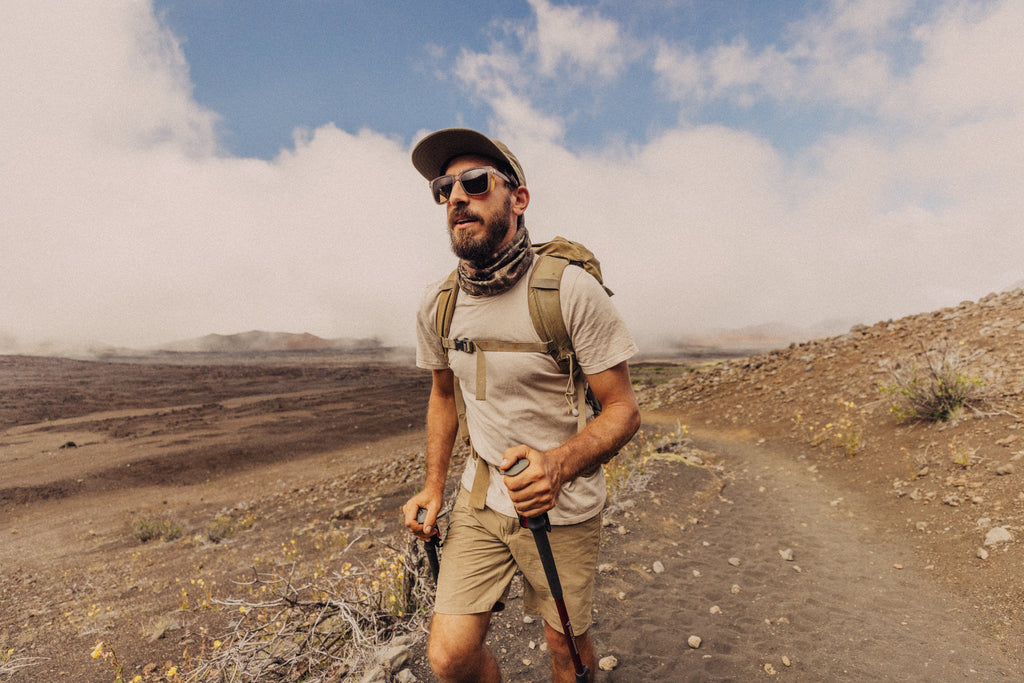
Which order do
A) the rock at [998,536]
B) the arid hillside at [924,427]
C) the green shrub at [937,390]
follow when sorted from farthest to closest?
the green shrub at [937,390], the arid hillside at [924,427], the rock at [998,536]

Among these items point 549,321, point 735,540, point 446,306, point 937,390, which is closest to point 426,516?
point 446,306

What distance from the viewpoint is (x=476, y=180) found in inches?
67.9

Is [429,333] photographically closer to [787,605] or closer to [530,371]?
[530,371]

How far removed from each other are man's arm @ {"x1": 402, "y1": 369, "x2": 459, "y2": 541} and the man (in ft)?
0.07

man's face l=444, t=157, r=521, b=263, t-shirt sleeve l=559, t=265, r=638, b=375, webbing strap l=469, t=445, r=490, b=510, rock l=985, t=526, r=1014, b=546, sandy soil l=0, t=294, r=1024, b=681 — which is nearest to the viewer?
t-shirt sleeve l=559, t=265, r=638, b=375

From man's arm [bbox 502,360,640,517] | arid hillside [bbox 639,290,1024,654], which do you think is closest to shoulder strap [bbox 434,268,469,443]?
man's arm [bbox 502,360,640,517]

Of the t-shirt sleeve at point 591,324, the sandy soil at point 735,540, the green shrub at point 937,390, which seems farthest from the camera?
the green shrub at point 937,390

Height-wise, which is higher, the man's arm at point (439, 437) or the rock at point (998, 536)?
the man's arm at point (439, 437)

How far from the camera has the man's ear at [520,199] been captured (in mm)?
1815

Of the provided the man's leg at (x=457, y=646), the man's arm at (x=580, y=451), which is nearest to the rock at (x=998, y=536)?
the man's arm at (x=580, y=451)

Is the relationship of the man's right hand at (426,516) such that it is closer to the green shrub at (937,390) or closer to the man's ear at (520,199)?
the man's ear at (520,199)

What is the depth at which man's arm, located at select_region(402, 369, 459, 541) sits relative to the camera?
1.98 metres

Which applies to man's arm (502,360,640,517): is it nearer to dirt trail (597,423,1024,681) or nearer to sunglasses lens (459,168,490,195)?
sunglasses lens (459,168,490,195)

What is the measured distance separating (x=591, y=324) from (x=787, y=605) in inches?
136
